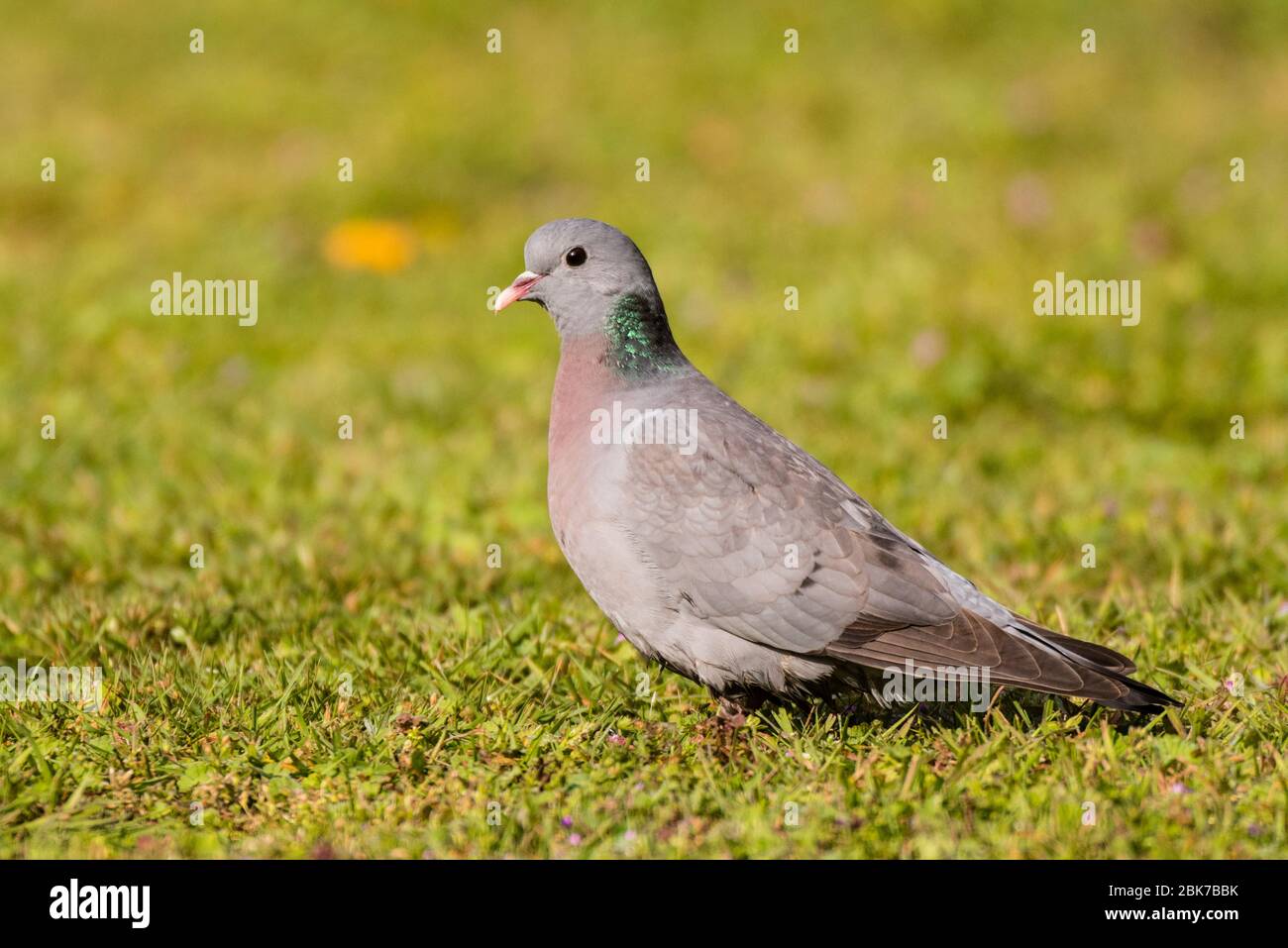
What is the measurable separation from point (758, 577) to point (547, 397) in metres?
4.04

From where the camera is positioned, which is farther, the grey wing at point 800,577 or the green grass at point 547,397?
the grey wing at point 800,577

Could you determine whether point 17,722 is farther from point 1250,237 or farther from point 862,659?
point 1250,237

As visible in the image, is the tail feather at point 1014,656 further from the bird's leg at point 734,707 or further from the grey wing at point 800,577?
the bird's leg at point 734,707

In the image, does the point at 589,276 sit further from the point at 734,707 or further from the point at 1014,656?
the point at 1014,656

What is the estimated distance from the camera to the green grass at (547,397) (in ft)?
13.1

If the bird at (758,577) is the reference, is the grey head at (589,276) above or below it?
above

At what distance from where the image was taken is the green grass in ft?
13.1

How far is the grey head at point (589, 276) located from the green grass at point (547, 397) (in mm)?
1080

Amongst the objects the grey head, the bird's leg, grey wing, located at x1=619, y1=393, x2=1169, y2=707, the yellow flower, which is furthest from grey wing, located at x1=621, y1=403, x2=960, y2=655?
the yellow flower

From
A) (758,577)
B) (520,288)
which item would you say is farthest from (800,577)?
(520,288)

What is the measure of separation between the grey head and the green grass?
42.5 inches

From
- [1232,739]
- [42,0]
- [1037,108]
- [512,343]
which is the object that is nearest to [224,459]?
[512,343]

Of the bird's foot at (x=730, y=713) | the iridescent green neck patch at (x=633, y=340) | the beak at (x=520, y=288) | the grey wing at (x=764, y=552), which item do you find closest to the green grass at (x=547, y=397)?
the bird's foot at (x=730, y=713)

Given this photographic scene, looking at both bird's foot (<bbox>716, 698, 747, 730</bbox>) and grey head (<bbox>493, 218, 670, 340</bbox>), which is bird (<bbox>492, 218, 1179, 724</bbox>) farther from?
grey head (<bbox>493, 218, 670, 340</bbox>)
